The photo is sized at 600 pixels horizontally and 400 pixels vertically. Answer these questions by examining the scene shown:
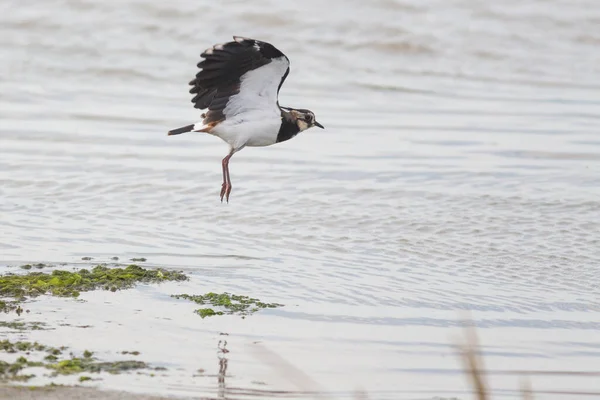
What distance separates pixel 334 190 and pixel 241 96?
2092 millimetres

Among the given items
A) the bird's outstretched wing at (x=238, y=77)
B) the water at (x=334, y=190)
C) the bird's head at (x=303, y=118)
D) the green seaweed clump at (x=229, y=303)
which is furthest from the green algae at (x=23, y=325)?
the bird's head at (x=303, y=118)

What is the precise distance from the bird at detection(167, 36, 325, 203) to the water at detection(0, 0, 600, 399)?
78cm

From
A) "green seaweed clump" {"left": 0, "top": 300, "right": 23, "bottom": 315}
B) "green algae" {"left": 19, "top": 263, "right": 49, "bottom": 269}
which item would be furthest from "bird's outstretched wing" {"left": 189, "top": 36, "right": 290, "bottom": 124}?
"green seaweed clump" {"left": 0, "top": 300, "right": 23, "bottom": 315}

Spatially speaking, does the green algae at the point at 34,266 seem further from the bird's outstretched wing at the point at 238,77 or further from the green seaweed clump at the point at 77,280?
the bird's outstretched wing at the point at 238,77

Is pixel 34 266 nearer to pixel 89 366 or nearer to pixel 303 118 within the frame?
pixel 89 366

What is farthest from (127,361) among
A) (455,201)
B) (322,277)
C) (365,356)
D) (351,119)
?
(351,119)

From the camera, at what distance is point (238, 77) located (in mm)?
8828

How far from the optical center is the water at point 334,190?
6625mm

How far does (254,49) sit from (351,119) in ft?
19.0

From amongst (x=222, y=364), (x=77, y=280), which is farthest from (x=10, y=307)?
(x=222, y=364)

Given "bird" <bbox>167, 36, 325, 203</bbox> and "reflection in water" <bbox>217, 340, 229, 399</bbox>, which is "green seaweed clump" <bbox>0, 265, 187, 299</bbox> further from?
"bird" <bbox>167, 36, 325, 203</bbox>

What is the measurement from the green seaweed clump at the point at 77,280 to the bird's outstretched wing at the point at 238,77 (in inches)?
64.6

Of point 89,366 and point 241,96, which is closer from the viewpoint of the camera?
point 89,366

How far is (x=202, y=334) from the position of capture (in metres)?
6.60
